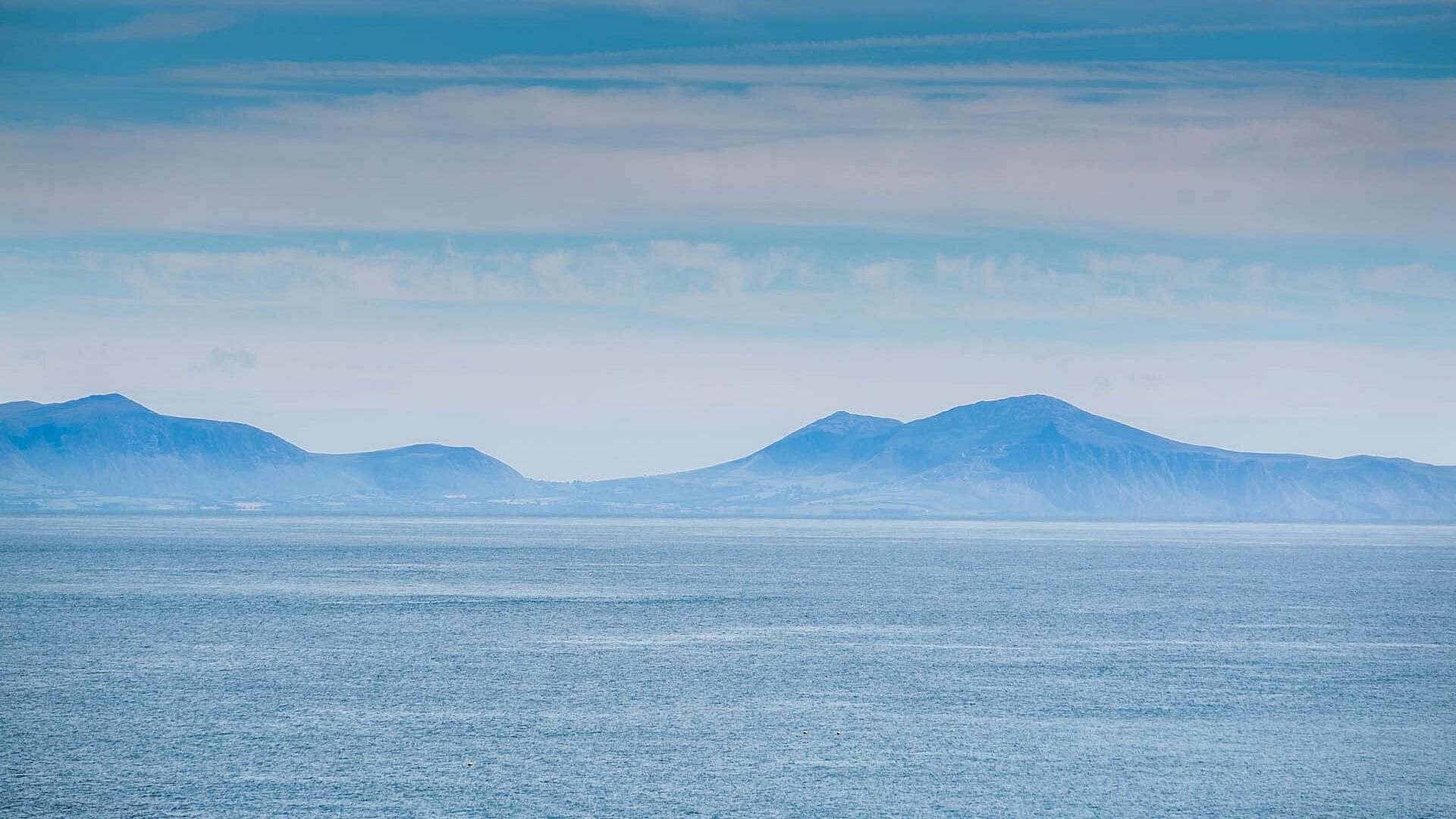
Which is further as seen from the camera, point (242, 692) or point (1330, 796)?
point (242, 692)

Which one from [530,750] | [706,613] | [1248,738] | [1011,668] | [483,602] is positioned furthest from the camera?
[483,602]

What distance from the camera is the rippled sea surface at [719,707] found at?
41.2 meters

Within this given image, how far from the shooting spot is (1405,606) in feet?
Answer: 355

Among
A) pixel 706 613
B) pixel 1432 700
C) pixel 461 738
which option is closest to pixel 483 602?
pixel 706 613

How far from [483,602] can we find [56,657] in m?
37.5

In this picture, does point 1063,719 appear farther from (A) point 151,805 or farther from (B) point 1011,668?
(A) point 151,805

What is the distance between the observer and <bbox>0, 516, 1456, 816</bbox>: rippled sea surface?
135ft

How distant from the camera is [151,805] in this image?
3934cm

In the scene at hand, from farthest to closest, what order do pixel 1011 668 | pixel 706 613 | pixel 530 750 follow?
pixel 706 613
pixel 1011 668
pixel 530 750

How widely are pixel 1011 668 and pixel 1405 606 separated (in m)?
55.7

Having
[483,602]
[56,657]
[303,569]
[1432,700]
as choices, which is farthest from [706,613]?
[303,569]

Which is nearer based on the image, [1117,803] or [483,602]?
[1117,803]

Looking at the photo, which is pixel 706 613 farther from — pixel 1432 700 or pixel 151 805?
pixel 151 805

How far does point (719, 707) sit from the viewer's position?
179ft
